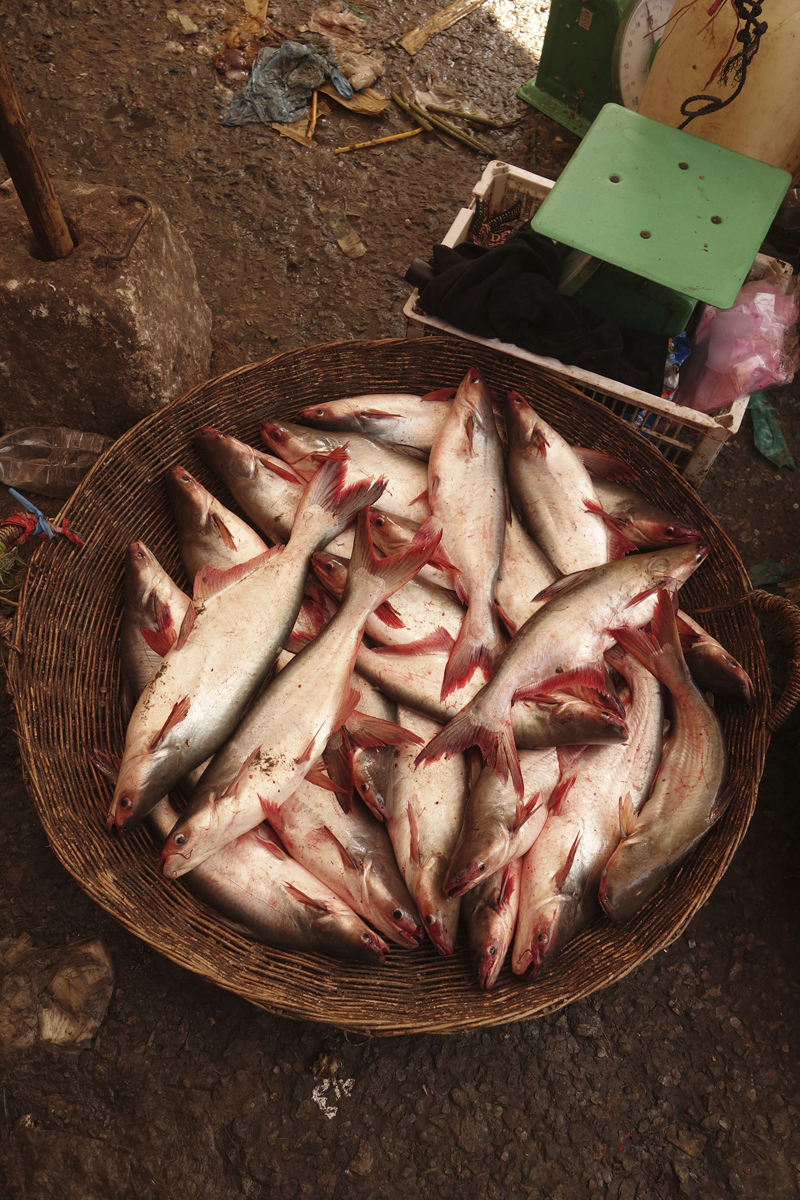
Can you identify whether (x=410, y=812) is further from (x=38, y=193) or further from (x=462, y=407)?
(x=38, y=193)

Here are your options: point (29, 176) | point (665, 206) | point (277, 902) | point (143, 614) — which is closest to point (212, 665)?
point (143, 614)

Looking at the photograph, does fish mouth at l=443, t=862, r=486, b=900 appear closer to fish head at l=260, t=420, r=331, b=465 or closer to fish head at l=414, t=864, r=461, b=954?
fish head at l=414, t=864, r=461, b=954

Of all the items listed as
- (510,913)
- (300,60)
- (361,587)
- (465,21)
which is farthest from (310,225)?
(510,913)

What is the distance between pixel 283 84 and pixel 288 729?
4.69 meters

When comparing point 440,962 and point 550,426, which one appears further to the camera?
point 550,426

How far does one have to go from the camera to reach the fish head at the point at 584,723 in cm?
246

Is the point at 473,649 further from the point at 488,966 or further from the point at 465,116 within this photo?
the point at 465,116

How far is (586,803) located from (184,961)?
1.33 metres

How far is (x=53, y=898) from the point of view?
2898 millimetres

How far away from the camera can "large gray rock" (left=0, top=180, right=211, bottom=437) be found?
10.3ft

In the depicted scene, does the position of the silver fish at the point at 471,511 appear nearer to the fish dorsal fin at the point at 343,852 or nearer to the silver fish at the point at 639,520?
the silver fish at the point at 639,520

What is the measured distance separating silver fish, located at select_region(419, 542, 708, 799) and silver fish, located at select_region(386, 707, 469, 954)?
0.16 meters

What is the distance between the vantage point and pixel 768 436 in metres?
4.12

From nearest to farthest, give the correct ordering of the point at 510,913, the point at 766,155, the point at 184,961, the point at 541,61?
the point at 184,961 → the point at 510,913 → the point at 766,155 → the point at 541,61
